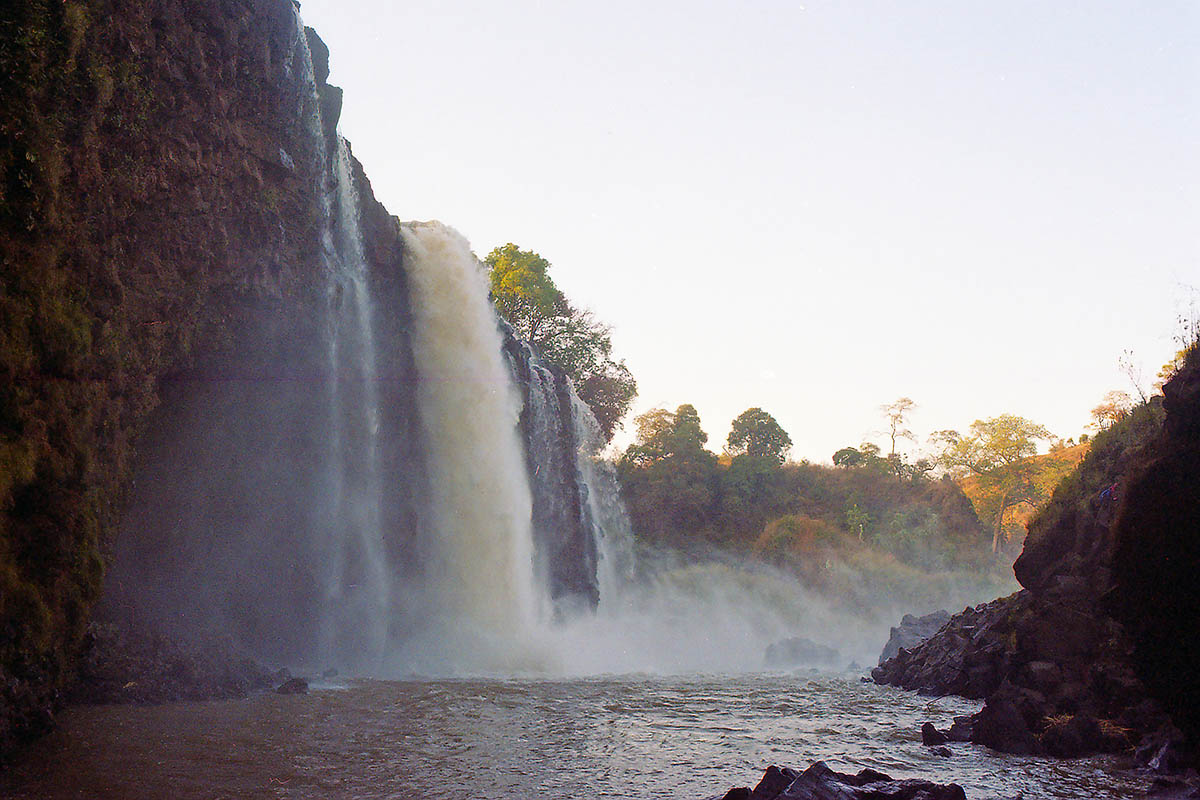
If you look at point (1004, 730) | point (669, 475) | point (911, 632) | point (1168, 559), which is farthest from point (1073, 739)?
point (669, 475)

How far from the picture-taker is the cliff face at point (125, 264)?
1045 centimetres

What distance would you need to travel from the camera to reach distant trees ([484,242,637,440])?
4700 cm

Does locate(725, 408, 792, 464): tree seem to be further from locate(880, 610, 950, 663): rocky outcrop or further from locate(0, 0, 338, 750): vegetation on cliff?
locate(0, 0, 338, 750): vegetation on cliff

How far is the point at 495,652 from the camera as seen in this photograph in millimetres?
24547

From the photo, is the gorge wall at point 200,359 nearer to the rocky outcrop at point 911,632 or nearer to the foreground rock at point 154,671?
the foreground rock at point 154,671

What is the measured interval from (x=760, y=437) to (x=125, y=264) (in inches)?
2134

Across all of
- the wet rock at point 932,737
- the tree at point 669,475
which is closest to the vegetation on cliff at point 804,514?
the tree at point 669,475

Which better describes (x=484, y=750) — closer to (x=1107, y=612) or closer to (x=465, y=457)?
(x=1107, y=612)

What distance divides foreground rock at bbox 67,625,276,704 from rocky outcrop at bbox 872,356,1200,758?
39.2 ft

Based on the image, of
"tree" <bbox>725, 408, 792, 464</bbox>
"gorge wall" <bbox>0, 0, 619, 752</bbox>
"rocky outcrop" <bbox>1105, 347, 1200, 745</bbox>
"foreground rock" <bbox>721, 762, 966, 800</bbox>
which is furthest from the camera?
Answer: "tree" <bbox>725, 408, 792, 464</bbox>

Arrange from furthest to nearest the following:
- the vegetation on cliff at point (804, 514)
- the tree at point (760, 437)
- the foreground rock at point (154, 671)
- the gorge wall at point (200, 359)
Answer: the tree at point (760, 437) < the vegetation on cliff at point (804, 514) < the foreground rock at point (154, 671) < the gorge wall at point (200, 359)

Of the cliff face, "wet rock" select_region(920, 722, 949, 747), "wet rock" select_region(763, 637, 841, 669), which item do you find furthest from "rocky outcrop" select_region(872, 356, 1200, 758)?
"wet rock" select_region(763, 637, 841, 669)

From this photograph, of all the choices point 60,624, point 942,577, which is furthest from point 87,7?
point 942,577

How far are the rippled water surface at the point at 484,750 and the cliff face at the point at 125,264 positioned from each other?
4.97 feet
